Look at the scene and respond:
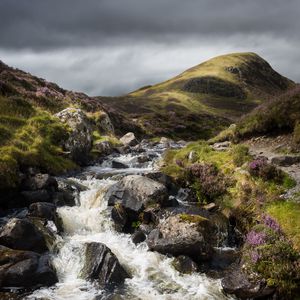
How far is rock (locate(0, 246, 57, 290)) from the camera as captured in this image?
12723mm

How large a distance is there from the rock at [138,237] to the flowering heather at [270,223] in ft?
17.4

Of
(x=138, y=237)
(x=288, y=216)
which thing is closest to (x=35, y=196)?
(x=138, y=237)

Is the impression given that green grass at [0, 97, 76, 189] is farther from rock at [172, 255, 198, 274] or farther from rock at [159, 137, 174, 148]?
rock at [159, 137, 174, 148]

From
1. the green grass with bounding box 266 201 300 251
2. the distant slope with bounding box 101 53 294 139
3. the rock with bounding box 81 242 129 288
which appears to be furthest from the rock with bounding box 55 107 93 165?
the distant slope with bounding box 101 53 294 139

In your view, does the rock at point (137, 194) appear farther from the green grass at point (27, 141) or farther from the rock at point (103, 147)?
the rock at point (103, 147)

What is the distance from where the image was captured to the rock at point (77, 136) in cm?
3048

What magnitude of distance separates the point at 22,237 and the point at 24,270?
2155mm

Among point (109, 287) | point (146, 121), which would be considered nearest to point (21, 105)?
point (109, 287)

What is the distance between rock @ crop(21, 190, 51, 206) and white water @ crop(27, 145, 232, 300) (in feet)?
4.28

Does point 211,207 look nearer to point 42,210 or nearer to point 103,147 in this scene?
point 42,210

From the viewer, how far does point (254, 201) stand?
17688 millimetres

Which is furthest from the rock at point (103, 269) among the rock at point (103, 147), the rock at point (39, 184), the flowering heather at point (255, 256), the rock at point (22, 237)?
the rock at point (103, 147)

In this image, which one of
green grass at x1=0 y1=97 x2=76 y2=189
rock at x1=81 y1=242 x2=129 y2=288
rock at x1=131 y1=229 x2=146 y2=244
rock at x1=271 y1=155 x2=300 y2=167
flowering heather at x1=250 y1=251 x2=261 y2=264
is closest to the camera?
flowering heather at x1=250 y1=251 x2=261 y2=264

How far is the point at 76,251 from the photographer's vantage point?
15.3m
